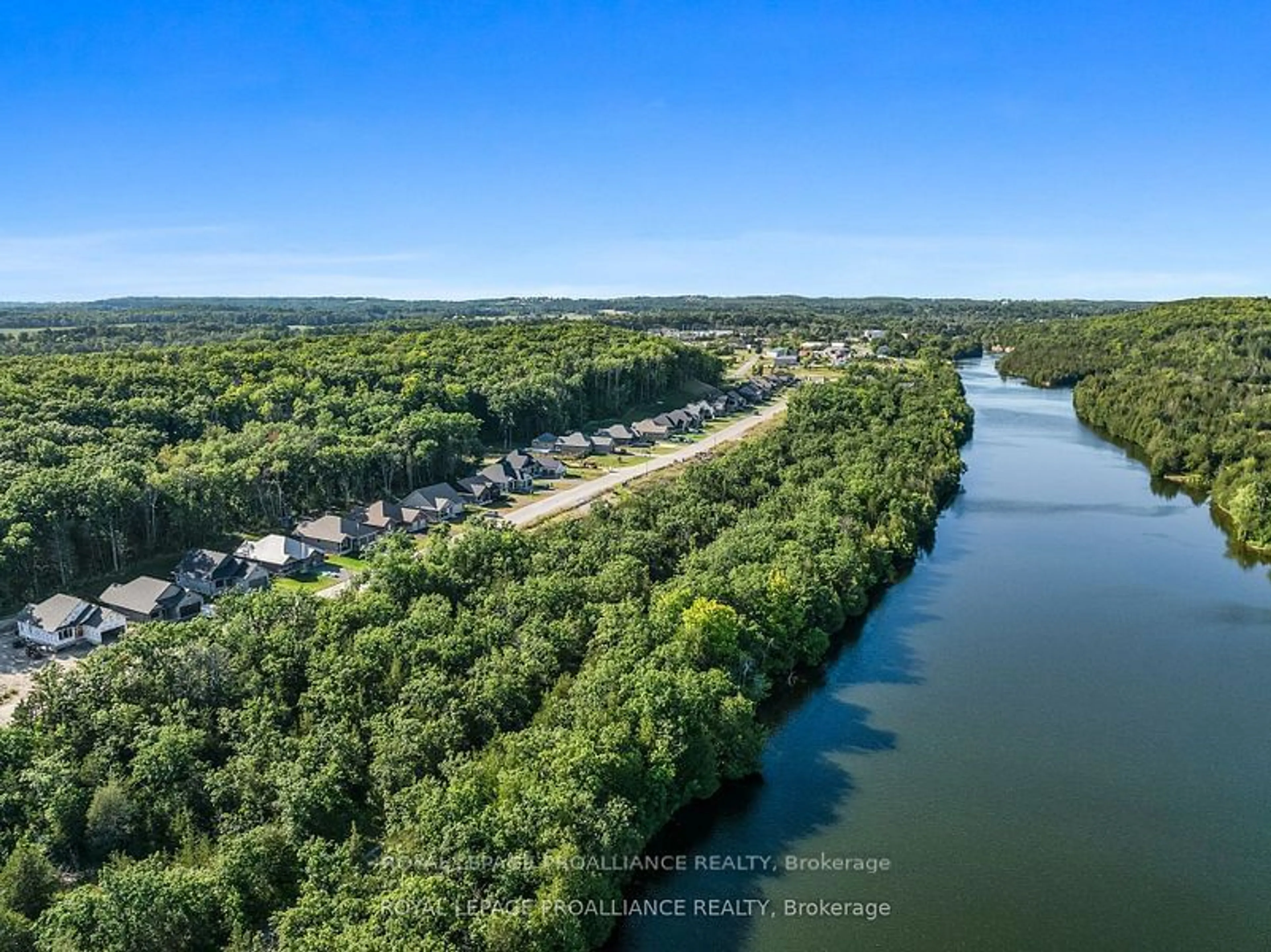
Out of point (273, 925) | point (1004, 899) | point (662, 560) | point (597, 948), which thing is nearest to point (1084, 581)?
point (662, 560)

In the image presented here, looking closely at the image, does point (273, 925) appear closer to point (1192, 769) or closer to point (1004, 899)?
point (1004, 899)

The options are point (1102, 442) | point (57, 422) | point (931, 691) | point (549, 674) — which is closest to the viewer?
point (549, 674)

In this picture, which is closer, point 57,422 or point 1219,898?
point 1219,898

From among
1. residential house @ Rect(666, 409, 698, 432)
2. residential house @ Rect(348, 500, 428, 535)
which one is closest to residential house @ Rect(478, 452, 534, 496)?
residential house @ Rect(348, 500, 428, 535)

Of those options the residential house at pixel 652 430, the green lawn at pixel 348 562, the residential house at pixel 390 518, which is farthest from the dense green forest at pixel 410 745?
the residential house at pixel 652 430

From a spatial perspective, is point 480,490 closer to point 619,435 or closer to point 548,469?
point 548,469

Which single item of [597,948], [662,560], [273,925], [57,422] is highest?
[57,422]

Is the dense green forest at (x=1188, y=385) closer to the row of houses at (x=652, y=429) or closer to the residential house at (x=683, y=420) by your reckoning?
the row of houses at (x=652, y=429)
